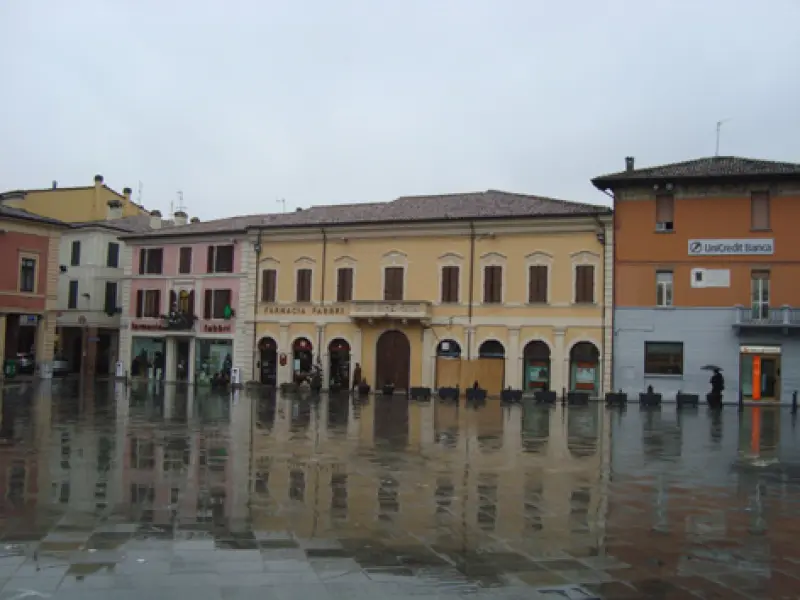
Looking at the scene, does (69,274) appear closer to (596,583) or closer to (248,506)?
(248,506)

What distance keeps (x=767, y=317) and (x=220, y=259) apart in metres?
27.9

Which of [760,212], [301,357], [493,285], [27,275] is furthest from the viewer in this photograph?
[301,357]

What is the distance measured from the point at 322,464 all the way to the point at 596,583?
7467 millimetres

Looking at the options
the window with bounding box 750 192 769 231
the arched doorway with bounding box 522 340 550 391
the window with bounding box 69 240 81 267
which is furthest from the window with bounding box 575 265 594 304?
the window with bounding box 69 240 81 267

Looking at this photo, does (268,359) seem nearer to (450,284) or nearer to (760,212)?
(450,284)

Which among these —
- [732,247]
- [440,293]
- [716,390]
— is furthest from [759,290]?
[440,293]

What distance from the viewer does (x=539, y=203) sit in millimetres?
39375

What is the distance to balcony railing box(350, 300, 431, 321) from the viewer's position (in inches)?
1531

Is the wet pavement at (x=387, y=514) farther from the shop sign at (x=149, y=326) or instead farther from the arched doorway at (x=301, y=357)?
the shop sign at (x=149, y=326)

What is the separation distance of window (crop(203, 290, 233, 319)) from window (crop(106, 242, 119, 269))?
10843 mm

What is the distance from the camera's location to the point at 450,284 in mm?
39344

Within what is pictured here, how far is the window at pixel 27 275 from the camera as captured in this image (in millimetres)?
41375

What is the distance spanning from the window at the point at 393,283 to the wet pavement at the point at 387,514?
20858 mm

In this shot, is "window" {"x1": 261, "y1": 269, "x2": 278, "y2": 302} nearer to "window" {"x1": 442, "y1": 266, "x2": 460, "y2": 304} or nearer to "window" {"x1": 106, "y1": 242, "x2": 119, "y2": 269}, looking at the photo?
"window" {"x1": 442, "y1": 266, "x2": 460, "y2": 304}
